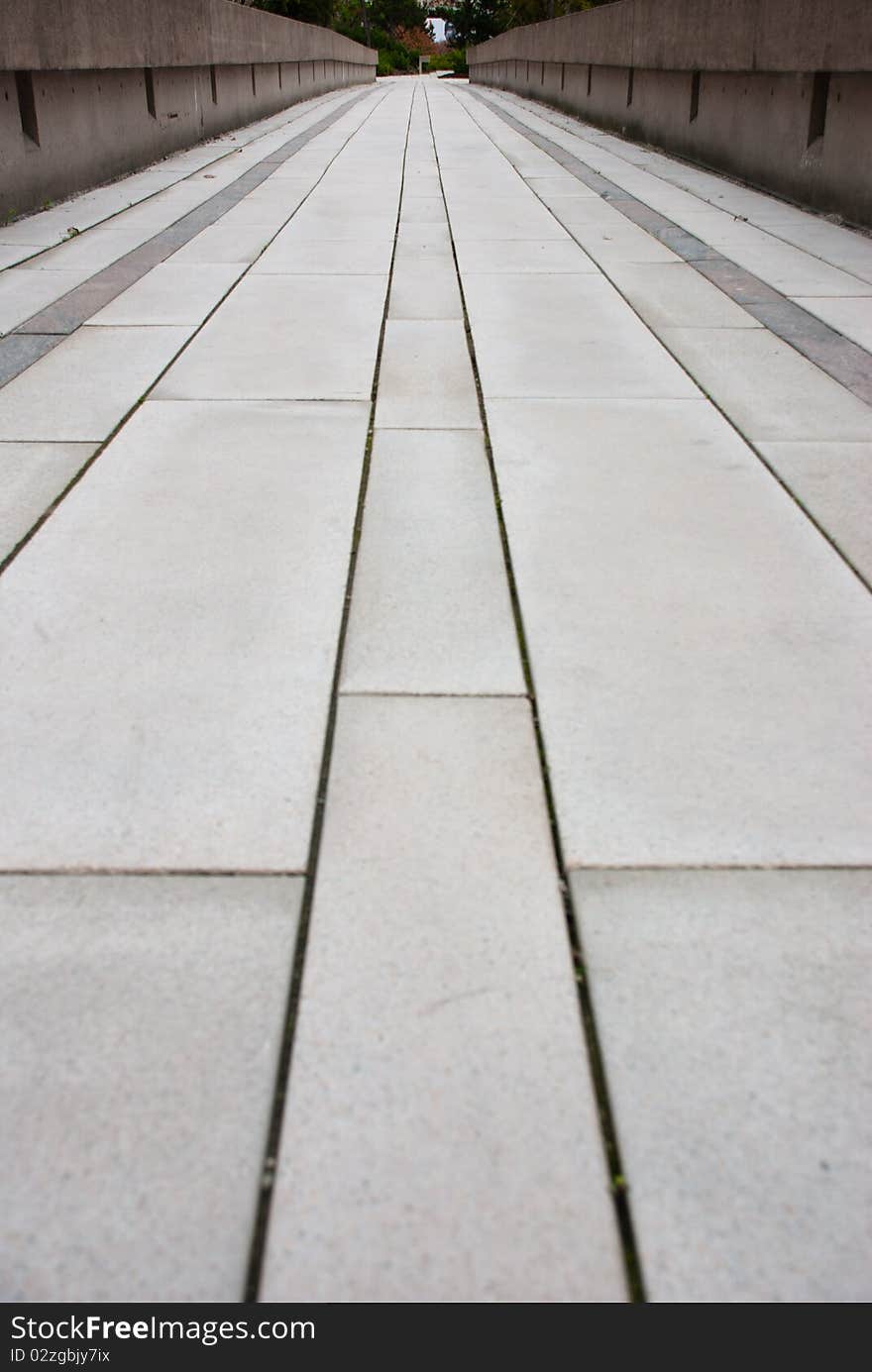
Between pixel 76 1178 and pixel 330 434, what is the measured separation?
9.80 ft

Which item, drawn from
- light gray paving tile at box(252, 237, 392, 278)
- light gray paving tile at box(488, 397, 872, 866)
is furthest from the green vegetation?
light gray paving tile at box(488, 397, 872, 866)

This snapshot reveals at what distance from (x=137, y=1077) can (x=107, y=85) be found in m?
10.6

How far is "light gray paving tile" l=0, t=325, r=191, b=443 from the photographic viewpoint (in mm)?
4109

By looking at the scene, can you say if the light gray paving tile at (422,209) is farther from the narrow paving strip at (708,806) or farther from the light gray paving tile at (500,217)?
the narrow paving strip at (708,806)

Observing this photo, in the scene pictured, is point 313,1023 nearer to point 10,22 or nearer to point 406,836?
point 406,836

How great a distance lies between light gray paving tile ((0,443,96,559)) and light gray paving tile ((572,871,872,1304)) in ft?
7.16

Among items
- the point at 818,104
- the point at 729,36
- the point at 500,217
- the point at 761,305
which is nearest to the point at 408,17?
the point at 729,36

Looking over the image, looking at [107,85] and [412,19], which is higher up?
[412,19]

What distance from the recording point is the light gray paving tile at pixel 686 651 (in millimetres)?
2098

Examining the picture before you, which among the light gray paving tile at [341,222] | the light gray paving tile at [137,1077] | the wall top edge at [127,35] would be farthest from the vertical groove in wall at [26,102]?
the light gray paving tile at [137,1077]

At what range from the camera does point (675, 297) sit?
19.7 ft

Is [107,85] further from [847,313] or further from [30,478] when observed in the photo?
[30,478]

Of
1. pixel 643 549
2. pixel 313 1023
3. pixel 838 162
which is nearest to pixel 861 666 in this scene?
pixel 643 549

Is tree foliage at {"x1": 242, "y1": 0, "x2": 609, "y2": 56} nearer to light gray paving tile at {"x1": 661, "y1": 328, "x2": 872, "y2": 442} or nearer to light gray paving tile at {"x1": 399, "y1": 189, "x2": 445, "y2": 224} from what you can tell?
light gray paving tile at {"x1": 399, "y1": 189, "x2": 445, "y2": 224}
